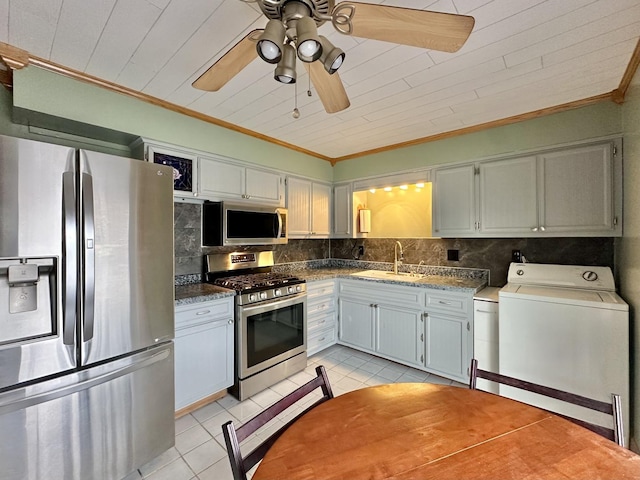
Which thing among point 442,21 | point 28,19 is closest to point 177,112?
point 28,19

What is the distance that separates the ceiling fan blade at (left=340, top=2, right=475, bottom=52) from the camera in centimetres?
97

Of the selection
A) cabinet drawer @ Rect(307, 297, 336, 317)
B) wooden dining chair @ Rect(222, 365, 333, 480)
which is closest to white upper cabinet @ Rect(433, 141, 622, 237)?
cabinet drawer @ Rect(307, 297, 336, 317)

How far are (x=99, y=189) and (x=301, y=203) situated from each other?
2.22m

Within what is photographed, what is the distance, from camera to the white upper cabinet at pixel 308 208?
3354mm

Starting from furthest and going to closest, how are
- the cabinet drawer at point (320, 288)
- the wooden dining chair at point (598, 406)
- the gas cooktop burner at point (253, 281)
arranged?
the cabinet drawer at point (320, 288)
the gas cooktop burner at point (253, 281)
the wooden dining chair at point (598, 406)

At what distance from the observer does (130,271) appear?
1575 mm

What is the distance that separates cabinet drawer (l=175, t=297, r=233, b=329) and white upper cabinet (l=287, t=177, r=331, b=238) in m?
1.29

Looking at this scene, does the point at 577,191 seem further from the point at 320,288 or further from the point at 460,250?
the point at 320,288

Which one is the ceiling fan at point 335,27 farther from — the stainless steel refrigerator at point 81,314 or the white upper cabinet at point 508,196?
the white upper cabinet at point 508,196

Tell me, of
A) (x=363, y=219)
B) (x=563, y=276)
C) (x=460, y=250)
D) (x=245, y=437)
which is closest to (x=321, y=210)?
(x=363, y=219)

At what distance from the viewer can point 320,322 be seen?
3223 mm

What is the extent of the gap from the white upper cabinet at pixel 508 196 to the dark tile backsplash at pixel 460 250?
11.1 inches

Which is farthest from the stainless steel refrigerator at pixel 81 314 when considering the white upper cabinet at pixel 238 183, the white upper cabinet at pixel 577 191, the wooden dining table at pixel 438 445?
the white upper cabinet at pixel 577 191

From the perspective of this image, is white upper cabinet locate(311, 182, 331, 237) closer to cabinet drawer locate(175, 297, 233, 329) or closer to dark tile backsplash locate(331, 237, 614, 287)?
dark tile backsplash locate(331, 237, 614, 287)
